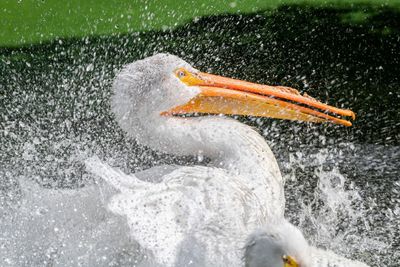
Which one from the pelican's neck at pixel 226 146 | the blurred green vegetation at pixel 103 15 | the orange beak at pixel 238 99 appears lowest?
the blurred green vegetation at pixel 103 15

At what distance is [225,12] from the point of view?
565cm

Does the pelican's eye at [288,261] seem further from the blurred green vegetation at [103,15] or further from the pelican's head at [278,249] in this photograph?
the blurred green vegetation at [103,15]

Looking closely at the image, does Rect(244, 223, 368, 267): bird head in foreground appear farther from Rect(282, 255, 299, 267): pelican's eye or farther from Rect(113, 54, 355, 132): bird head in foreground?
Rect(113, 54, 355, 132): bird head in foreground

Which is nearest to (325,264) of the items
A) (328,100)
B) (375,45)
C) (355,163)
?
(355,163)

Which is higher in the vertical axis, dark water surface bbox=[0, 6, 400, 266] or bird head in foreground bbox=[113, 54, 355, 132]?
bird head in foreground bbox=[113, 54, 355, 132]

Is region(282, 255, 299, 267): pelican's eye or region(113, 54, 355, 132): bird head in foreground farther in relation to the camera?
region(113, 54, 355, 132): bird head in foreground

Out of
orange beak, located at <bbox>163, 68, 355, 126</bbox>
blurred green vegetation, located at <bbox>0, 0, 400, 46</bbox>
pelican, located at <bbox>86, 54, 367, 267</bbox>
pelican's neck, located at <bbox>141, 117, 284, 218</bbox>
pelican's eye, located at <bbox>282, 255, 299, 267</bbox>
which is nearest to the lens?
pelican's eye, located at <bbox>282, 255, 299, 267</bbox>

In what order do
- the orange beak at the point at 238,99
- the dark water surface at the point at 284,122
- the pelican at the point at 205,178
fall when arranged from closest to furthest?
the pelican at the point at 205,178, the orange beak at the point at 238,99, the dark water surface at the point at 284,122

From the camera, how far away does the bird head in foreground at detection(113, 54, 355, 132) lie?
2.69 metres

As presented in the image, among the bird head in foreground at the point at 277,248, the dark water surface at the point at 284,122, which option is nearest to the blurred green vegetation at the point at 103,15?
the dark water surface at the point at 284,122

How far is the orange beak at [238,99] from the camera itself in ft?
9.17

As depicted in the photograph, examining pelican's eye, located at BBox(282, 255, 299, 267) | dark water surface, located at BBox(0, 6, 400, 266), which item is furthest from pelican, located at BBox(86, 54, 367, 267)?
dark water surface, located at BBox(0, 6, 400, 266)

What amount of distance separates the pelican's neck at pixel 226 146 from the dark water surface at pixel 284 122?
1.95 ft

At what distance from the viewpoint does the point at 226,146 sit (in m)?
2.67
